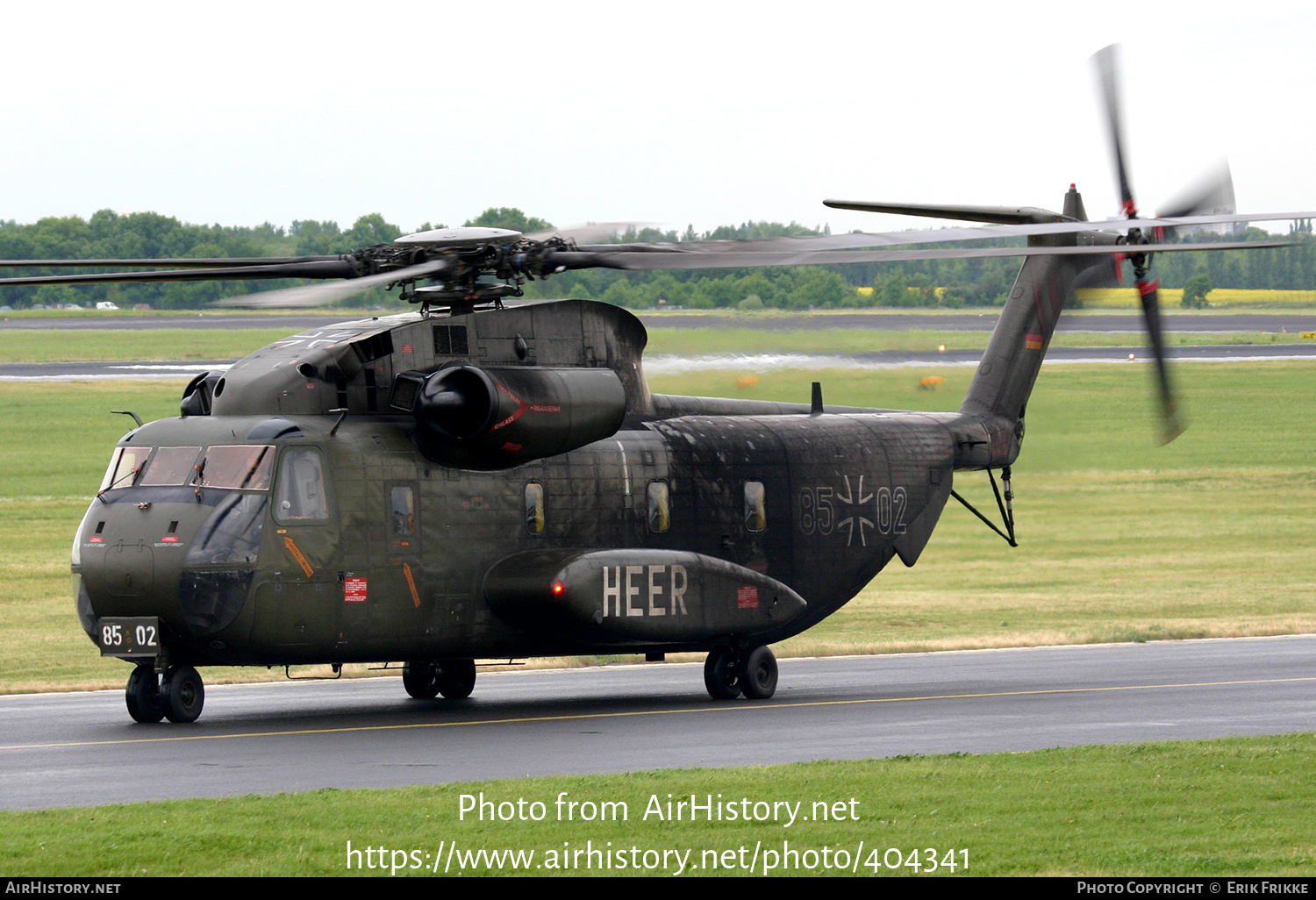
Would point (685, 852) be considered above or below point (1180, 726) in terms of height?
above

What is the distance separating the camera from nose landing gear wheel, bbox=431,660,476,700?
21.4 metres

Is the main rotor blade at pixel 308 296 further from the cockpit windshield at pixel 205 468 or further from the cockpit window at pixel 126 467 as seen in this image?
the cockpit window at pixel 126 467

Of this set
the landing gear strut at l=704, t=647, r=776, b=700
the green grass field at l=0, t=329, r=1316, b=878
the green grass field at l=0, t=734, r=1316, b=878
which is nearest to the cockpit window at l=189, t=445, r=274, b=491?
the green grass field at l=0, t=734, r=1316, b=878

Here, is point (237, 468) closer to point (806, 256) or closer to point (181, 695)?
point (181, 695)

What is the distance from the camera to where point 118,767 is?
1495cm

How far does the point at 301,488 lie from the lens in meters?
17.7

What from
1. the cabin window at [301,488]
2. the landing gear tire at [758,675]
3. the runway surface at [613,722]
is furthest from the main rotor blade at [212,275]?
the landing gear tire at [758,675]

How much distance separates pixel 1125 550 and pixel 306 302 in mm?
31108

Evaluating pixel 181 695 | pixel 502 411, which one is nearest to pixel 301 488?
pixel 502 411

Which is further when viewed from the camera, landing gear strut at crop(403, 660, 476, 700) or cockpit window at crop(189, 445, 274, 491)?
landing gear strut at crop(403, 660, 476, 700)

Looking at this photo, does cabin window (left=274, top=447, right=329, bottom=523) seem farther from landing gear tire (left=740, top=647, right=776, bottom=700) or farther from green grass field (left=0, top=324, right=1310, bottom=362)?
landing gear tire (left=740, top=647, right=776, bottom=700)

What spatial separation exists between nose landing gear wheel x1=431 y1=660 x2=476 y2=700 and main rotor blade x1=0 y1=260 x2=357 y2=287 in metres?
5.39
